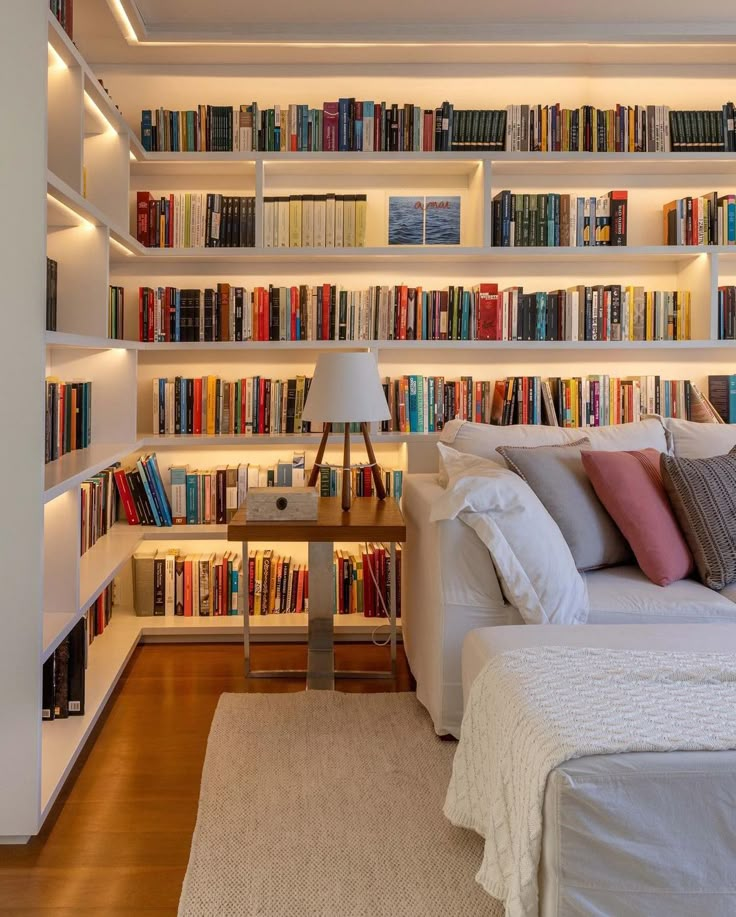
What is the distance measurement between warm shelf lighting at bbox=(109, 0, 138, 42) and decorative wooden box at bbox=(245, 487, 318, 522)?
1.85 meters

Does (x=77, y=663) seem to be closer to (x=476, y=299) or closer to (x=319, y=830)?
(x=319, y=830)

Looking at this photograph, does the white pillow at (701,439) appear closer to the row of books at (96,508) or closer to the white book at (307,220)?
the white book at (307,220)

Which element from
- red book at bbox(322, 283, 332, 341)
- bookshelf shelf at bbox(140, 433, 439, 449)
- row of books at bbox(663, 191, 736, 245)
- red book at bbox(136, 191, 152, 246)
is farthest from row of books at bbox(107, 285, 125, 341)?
row of books at bbox(663, 191, 736, 245)

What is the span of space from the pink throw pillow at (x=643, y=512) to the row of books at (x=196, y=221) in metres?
1.76

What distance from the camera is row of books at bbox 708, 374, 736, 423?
409 centimetres

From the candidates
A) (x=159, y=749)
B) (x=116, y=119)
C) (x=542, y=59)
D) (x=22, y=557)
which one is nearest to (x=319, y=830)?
(x=159, y=749)

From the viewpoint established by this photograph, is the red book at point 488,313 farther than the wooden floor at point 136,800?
Yes

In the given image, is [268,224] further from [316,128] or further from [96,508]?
[96,508]

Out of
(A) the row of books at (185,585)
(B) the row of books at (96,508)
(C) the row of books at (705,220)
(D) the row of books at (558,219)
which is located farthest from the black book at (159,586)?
(C) the row of books at (705,220)

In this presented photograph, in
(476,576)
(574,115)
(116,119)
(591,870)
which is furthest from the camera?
(574,115)

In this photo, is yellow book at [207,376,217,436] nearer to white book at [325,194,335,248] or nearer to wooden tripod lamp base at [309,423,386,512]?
wooden tripod lamp base at [309,423,386,512]

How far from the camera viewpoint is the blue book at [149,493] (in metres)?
3.93

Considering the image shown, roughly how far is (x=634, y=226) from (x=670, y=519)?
1731mm

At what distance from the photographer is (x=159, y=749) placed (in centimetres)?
281
